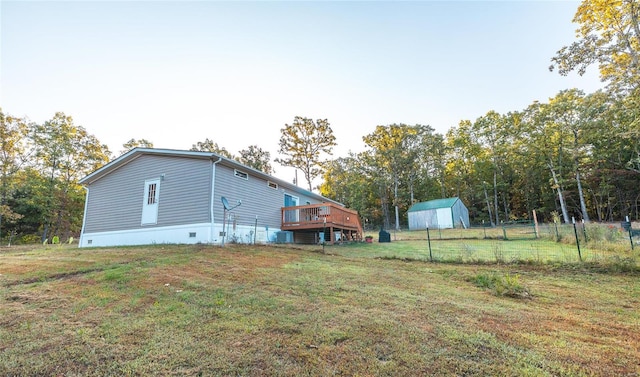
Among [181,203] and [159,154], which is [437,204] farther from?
[159,154]

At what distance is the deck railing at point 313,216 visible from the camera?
13.2 metres

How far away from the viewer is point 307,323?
10.1 feet

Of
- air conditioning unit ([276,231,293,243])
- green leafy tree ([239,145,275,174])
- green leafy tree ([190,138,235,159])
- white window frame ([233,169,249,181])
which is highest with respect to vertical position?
green leafy tree ([190,138,235,159])

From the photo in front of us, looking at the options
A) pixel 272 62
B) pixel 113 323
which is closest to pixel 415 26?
pixel 272 62

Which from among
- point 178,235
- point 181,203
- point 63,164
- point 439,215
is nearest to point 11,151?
point 63,164

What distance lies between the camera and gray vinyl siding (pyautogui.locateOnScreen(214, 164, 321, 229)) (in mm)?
10771

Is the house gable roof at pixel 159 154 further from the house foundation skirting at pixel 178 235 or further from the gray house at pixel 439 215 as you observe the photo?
the gray house at pixel 439 215

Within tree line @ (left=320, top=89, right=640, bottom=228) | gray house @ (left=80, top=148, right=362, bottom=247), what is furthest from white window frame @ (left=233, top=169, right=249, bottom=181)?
tree line @ (left=320, top=89, right=640, bottom=228)

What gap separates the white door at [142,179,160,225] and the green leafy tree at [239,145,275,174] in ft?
63.0

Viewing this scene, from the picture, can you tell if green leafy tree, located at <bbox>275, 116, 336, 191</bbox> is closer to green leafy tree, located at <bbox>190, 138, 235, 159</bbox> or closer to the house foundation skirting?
green leafy tree, located at <bbox>190, 138, 235, 159</bbox>

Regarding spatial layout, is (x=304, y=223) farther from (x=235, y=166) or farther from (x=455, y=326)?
(x=455, y=326)

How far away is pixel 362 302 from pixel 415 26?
1113cm

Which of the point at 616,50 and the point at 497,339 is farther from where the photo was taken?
the point at 616,50

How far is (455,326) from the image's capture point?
3084 millimetres
